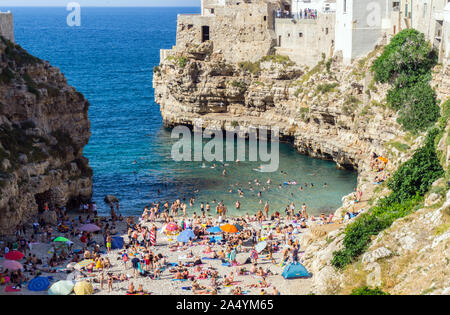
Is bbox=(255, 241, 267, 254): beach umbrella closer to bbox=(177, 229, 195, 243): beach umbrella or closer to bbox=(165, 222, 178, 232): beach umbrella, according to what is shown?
bbox=(177, 229, 195, 243): beach umbrella

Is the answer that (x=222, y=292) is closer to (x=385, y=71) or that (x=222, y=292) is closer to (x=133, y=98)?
(x=385, y=71)

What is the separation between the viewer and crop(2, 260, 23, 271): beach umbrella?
Result: 31047mm

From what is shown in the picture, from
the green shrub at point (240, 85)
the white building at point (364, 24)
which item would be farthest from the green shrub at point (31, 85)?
the white building at point (364, 24)

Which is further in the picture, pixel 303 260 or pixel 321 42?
pixel 321 42

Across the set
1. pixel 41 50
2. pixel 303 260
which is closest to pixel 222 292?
pixel 303 260

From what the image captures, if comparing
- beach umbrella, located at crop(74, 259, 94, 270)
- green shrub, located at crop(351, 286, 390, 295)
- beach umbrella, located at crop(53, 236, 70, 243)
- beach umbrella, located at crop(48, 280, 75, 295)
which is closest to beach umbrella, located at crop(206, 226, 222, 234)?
beach umbrella, located at crop(74, 259, 94, 270)

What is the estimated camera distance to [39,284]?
97.8ft

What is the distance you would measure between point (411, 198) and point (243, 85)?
3546cm

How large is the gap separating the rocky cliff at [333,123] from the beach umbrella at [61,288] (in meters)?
10.4

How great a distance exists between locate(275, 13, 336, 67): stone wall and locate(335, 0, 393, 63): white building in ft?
12.2

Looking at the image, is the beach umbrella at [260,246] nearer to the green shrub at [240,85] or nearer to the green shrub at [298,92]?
the green shrub at [298,92]

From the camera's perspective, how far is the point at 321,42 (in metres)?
59.5

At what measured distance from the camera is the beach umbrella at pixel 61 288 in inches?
1144
